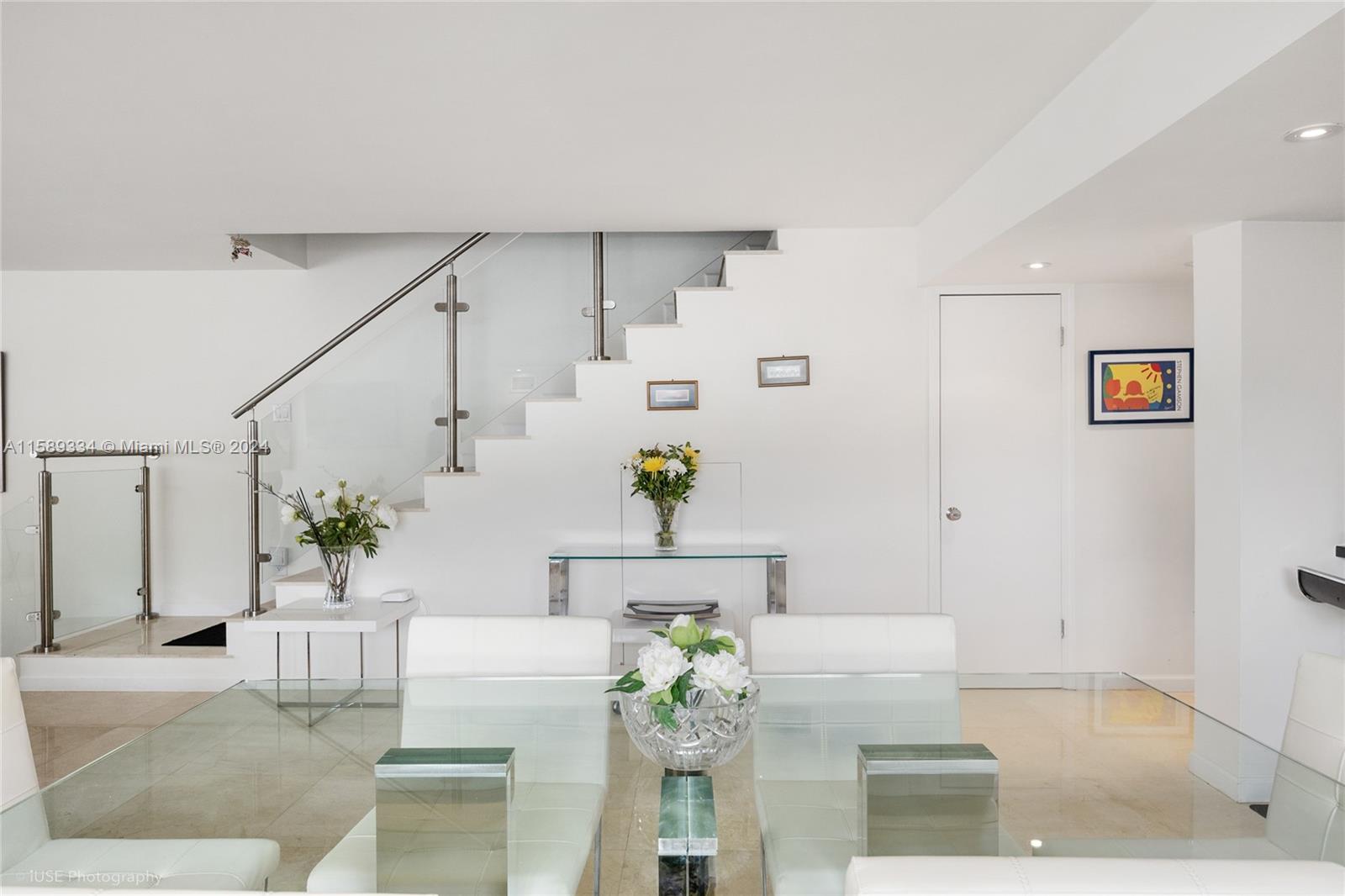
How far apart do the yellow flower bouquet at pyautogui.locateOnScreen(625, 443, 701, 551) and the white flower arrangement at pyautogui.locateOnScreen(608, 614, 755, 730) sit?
265 cm

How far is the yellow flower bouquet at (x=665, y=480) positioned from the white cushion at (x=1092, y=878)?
3.40 metres

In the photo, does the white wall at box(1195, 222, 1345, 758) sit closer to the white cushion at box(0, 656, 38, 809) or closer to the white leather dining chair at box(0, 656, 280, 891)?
the white leather dining chair at box(0, 656, 280, 891)

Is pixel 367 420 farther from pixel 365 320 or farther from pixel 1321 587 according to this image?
pixel 1321 587

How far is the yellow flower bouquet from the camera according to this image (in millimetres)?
4301

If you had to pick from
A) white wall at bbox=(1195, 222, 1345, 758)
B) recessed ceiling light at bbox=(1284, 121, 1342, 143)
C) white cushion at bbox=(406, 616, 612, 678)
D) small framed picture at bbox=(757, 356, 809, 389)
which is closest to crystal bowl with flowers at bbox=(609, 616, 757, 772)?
white cushion at bbox=(406, 616, 612, 678)

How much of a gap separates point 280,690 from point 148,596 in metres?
3.88

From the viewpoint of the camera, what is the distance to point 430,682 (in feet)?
7.31

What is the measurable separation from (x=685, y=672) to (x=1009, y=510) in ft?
11.2

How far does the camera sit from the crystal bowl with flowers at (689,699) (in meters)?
1.55

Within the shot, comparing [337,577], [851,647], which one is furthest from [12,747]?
[337,577]

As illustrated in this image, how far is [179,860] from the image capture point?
1604 millimetres

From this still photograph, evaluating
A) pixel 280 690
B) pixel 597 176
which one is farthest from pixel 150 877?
pixel 597 176

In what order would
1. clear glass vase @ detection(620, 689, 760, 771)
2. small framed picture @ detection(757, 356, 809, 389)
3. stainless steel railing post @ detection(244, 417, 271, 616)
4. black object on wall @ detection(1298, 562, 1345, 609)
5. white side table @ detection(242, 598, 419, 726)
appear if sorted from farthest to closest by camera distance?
stainless steel railing post @ detection(244, 417, 271, 616)
small framed picture @ detection(757, 356, 809, 389)
white side table @ detection(242, 598, 419, 726)
black object on wall @ detection(1298, 562, 1345, 609)
clear glass vase @ detection(620, 689, 760, 771)

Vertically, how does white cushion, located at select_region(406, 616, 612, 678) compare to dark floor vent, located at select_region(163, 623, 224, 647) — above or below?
above
